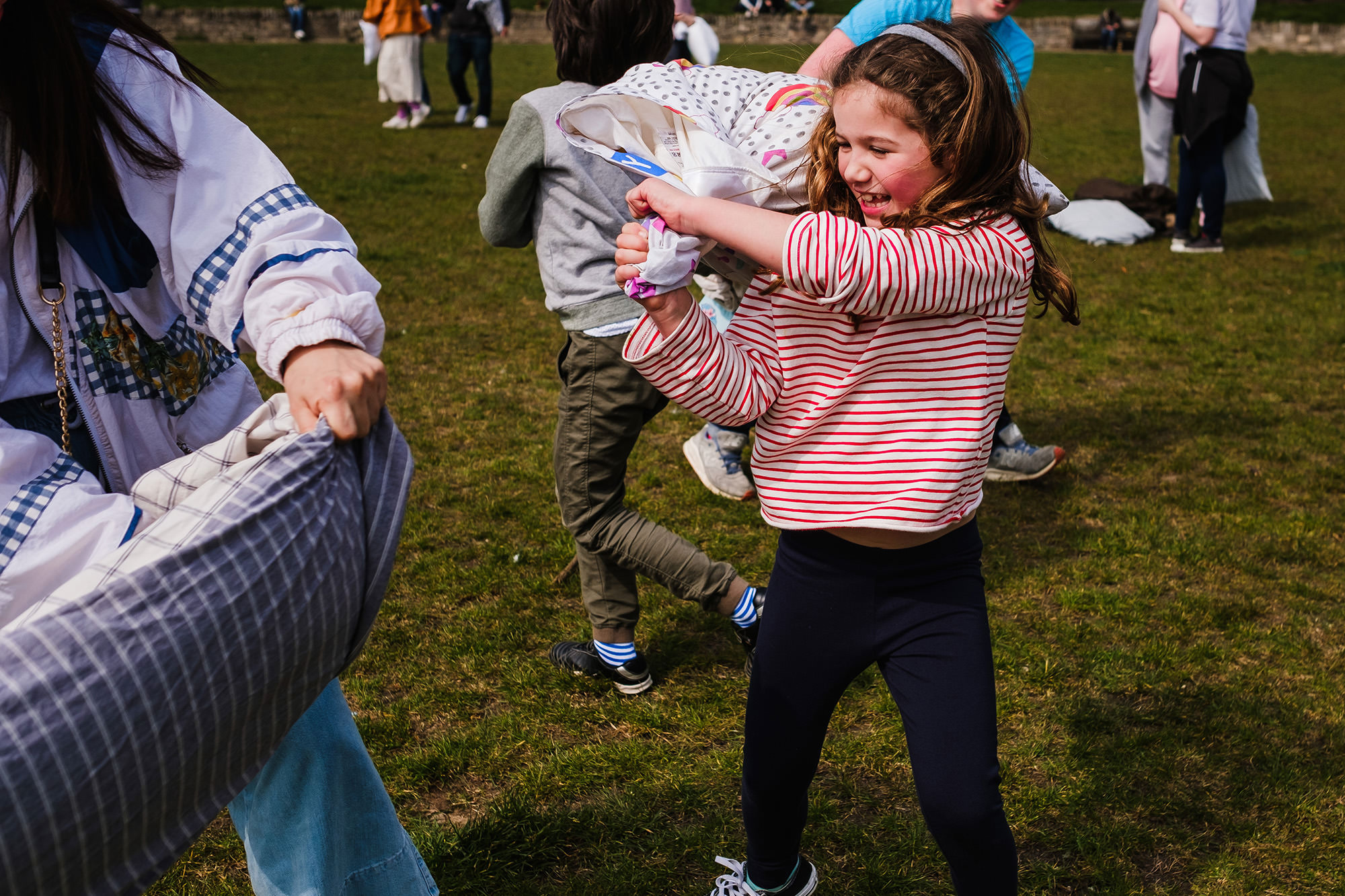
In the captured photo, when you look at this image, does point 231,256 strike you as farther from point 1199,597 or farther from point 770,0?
point 770,0

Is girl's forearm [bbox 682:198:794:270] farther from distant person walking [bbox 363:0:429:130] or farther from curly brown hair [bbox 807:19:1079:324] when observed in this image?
distant person walking [bbox 363:0:429:130]

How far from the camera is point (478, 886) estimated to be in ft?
8.48

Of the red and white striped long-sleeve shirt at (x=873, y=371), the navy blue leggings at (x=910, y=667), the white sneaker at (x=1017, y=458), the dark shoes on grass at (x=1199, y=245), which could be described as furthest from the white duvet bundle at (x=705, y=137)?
the dark shoes on grass at (x=1199, y=245)

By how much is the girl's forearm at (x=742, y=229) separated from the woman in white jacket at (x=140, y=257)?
1.67 feet

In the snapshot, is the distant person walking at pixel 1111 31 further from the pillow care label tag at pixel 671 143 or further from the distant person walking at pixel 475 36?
the pillow care label tag at pixel 671 143

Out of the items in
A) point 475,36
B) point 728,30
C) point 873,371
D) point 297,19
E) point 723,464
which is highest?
point 873,371

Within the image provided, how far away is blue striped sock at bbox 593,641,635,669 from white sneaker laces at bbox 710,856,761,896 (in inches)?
34.7

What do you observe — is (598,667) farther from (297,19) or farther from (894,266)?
(297,19)

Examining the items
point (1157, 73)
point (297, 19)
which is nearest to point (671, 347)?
point (1157, 73)

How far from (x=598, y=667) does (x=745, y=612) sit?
0.48 meters

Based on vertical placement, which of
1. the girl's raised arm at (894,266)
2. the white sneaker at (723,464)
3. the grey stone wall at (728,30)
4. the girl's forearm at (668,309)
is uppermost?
the girl's raised arm at (894,266)

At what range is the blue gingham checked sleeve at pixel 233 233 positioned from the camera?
1.56 metres

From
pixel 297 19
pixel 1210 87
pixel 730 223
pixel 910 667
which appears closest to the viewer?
pixel 730 223

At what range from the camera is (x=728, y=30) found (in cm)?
3466
